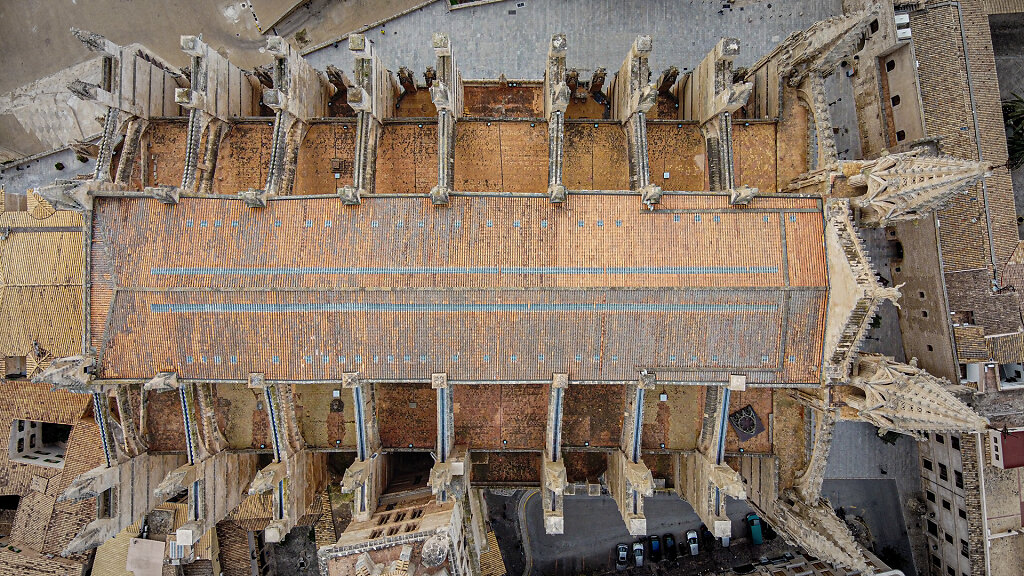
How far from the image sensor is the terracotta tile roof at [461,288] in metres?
20.1

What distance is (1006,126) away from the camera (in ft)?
103

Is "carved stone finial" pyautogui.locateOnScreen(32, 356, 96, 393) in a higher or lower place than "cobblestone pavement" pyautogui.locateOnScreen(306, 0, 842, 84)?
lower

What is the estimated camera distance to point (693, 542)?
1415 inches

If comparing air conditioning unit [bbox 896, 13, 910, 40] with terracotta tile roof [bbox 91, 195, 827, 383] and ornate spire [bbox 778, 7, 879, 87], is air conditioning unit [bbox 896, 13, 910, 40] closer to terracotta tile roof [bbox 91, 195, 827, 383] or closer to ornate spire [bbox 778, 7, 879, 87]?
ornate spire [bbox 778, 7, 879, 87]

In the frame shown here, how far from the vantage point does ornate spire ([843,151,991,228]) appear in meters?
18.0

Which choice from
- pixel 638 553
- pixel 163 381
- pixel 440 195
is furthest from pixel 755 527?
pixel 163 381

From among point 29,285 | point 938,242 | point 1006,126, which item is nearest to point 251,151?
point 29,285

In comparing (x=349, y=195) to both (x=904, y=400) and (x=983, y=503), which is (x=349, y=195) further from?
(x=983, y=503)

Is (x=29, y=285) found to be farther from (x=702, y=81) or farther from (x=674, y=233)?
(x=702, y=81)

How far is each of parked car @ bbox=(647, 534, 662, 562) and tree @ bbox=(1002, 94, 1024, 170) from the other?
3359 cm

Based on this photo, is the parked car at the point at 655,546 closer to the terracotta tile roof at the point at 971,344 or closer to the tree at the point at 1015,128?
the terracotta tile roof at the point at 971,344

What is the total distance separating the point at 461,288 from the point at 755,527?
31.2m

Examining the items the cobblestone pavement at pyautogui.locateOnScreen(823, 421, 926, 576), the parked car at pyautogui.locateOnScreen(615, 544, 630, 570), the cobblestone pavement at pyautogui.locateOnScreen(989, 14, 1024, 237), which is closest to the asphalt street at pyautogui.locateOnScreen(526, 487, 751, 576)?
the parked car at pyautogui.locateOnScreen(615, 544, 630, 570)

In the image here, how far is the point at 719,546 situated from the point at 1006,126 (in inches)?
1346
